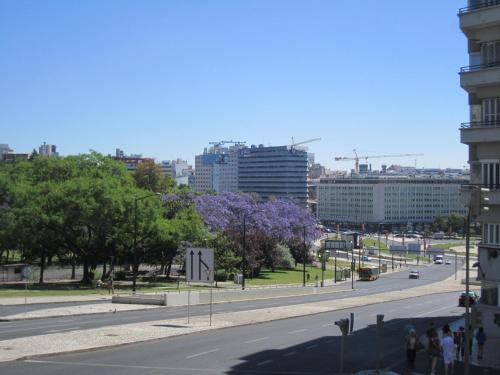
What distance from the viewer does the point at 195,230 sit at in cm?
6731

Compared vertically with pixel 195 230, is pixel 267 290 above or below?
below

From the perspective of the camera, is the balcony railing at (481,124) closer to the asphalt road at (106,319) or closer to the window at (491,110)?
the window at (491,110)

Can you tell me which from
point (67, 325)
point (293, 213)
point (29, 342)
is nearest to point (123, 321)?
point (67, 325)

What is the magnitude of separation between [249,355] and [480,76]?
1689cm

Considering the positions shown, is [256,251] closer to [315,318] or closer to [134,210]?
[134,210]

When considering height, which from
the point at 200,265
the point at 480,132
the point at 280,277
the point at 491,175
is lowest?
the point at 280,277

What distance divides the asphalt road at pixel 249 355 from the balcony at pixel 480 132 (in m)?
10.2

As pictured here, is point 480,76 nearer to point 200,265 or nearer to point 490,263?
point 490,263

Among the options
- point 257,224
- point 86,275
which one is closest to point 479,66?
point 86,275

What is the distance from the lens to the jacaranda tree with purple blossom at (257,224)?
3157 inches

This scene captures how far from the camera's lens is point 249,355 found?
26422 mm

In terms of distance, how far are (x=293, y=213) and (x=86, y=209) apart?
4676 cm

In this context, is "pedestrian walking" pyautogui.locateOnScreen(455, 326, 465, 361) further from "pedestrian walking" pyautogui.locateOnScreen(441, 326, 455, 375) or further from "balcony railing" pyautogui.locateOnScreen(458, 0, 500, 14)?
"balcony railing" pyautogui.locateOnScreen(458, 0, 500, 14)

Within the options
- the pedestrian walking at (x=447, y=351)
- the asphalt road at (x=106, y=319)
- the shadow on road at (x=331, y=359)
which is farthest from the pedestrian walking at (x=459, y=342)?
the asphalt road at (x=106, y=319)
